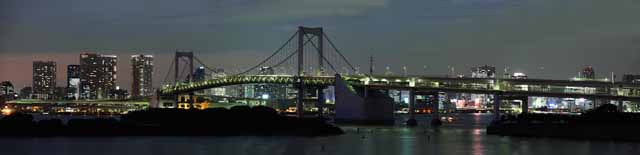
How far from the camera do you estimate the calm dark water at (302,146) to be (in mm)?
51688

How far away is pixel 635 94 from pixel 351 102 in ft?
84.6

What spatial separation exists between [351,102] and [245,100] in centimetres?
4379

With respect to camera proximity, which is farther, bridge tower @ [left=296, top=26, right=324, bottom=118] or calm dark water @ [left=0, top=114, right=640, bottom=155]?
bridge tower @ [left=296, top=26, right=324, bottom=118]

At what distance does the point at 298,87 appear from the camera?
10625cm

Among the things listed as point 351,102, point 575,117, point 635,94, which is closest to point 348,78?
point 351,102

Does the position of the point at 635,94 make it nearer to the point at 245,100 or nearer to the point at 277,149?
the point at 277,149

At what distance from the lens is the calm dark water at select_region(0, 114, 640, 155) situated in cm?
5169

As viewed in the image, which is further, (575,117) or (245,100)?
(245,100)

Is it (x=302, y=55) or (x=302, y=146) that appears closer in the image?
(x=302, y=146)

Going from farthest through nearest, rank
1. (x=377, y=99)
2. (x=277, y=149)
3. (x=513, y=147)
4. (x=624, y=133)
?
(x=377, y=99) < (x=624, y=133) < (x=513, y=147) < (x=277, y=149)

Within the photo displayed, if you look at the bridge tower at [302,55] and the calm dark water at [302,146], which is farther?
the bridge tower at [302,55]

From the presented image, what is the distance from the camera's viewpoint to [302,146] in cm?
5750

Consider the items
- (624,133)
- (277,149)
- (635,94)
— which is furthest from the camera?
(635,94)

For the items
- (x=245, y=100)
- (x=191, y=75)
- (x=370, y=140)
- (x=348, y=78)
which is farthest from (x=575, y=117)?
(x=245, y=100)
